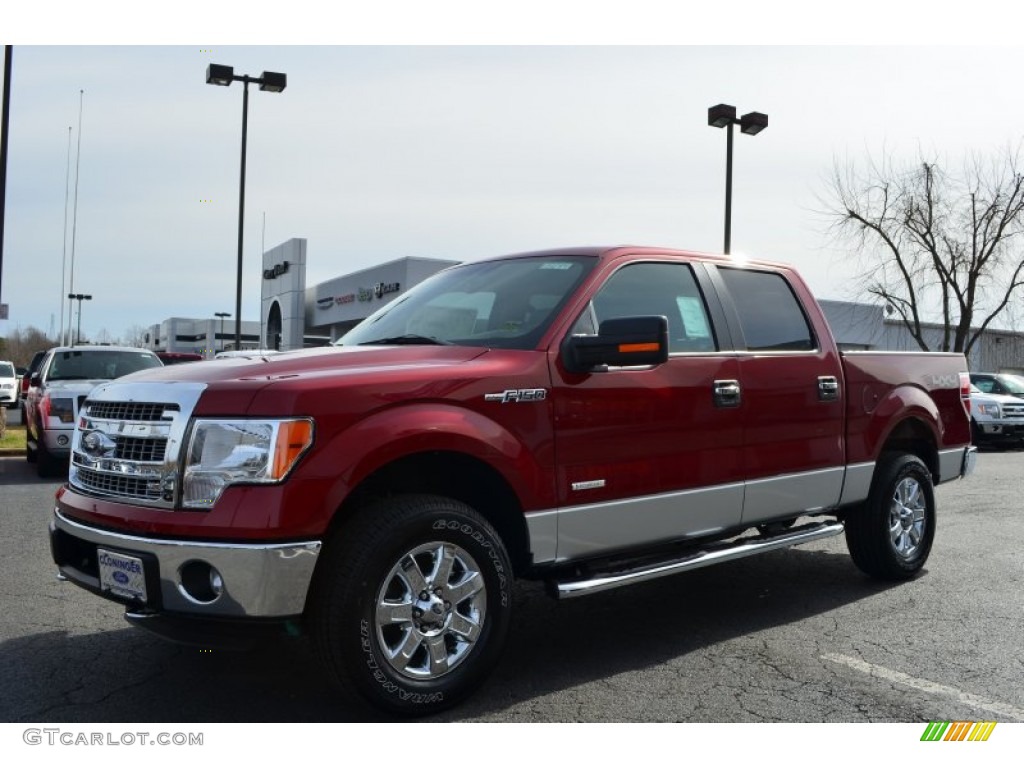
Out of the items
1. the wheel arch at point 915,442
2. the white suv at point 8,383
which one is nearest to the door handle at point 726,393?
the wheel arch at point 915,442

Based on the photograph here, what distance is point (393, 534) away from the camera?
138 inches

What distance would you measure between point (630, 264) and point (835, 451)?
181 cm

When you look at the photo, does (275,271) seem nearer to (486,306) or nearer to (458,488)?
(486,306)

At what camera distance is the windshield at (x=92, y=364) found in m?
12.0

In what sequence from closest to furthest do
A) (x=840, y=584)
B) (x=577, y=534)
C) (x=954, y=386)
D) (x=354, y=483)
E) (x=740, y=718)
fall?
(x=354, y=483), (x=740, y=718), (x=577, y=534), (x=840, y=584), (x=954, y=386)

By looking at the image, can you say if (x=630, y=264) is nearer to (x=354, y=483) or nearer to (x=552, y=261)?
(x=552, y=261)

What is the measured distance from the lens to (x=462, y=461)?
12.9 feet

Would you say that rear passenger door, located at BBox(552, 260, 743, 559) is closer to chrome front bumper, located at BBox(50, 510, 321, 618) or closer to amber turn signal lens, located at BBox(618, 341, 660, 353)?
amber turn signal lens, located at BBox(618, 341, 660, 353)

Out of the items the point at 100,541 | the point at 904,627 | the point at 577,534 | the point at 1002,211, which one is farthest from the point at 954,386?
the point at 1002,211

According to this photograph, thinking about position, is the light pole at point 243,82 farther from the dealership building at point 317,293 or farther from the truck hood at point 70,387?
the dealership building at point 317,293

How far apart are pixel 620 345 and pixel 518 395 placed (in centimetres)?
48

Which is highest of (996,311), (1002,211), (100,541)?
(1002,211)

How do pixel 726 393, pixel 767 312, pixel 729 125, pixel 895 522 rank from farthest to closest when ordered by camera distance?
pixel 729 125
pixel 895 522
pixel 767 312
pixel 726 393

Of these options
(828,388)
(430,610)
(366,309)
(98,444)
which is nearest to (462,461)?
(430,610)
